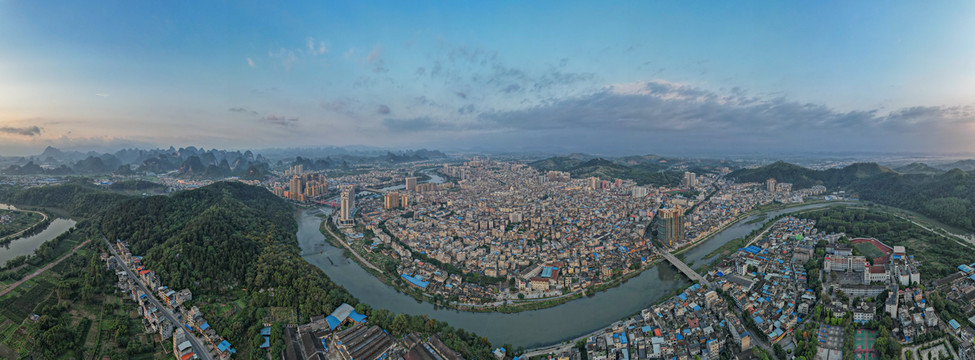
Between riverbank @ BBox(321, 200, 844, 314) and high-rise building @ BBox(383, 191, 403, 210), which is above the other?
high-rise building @ BBox(383, 191, 403, 210)

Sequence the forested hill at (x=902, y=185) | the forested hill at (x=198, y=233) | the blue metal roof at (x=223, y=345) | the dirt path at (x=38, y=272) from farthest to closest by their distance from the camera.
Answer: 1. the forested hill at (x=902, y=185)
2. the forested hill at (x=198, y=233)
3. the dirt path at (x=38, y=272)
4. the blue metal roof at (x=223, y=345)

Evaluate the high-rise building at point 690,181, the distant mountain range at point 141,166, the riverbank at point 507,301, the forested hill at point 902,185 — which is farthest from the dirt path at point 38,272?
the high-rise building at point 690,181

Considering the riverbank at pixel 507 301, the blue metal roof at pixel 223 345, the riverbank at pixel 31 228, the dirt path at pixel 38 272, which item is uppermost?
the riverbank at pixel 31 228

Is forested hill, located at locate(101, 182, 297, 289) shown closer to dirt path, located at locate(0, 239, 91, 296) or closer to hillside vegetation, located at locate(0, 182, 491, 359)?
hillside vegetation, located at locate(0, 182, 491, 359)

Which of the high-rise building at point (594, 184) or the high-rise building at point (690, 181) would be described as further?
the high-rise building at point (690, 181)

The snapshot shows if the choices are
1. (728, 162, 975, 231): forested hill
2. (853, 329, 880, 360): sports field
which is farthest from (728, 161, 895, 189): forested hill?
(853, 329, 880, 360): sports field

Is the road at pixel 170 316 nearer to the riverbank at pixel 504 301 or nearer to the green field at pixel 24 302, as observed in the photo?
the green field at pixel 24 302

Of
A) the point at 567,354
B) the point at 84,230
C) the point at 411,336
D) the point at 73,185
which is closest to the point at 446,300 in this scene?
the point at 411,336
